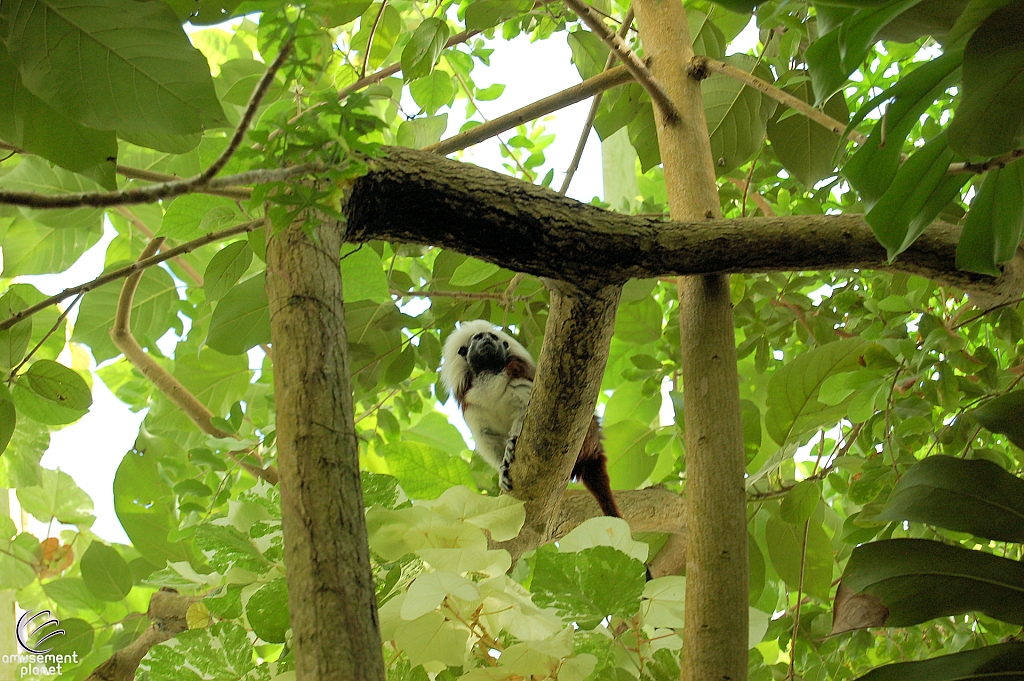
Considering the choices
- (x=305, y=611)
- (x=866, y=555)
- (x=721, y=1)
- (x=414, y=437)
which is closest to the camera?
(x=305, y=611)

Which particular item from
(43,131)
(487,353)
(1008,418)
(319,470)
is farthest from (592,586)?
(487,353)

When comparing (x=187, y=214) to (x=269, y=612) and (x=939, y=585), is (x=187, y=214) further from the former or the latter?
(x=939, y=585)

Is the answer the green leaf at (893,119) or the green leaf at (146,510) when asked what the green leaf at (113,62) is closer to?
the green leaf at (893,119)

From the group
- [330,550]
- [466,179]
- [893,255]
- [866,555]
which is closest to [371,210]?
[466,179]

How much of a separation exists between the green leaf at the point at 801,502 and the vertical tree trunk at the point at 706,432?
26 cm

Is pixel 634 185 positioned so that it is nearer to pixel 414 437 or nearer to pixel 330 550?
pixel 414 437

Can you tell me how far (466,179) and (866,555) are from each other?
63 centimetres

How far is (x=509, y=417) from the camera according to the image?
6.66ft

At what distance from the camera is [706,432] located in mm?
988

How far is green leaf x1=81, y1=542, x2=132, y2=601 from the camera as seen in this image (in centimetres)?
136

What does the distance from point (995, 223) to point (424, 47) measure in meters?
0.82

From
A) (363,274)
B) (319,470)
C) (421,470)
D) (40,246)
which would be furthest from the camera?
(40,246)

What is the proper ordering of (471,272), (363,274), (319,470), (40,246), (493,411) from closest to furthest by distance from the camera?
(319,470) → (363,274) → (471,272) → (40,246) → (493,411)

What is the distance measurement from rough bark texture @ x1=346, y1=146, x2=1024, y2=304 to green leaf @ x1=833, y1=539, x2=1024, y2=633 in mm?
370
